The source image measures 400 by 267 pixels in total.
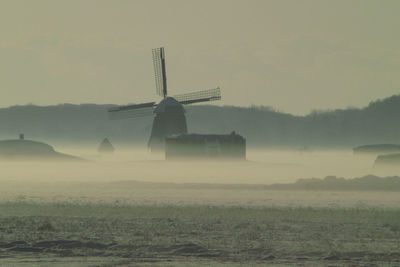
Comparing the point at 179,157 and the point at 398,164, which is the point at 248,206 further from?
the point at 179,157

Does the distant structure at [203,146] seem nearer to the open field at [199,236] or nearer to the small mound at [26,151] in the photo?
the small mound at [26,151]

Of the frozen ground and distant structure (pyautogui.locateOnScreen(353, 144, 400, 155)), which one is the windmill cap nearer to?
the frozen ground

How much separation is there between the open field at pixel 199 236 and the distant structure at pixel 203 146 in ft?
109

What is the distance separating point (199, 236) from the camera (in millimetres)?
26562

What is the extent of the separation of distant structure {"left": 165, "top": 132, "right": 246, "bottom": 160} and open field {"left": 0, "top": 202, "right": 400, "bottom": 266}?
1305 inches

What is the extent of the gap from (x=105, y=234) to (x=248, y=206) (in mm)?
13823

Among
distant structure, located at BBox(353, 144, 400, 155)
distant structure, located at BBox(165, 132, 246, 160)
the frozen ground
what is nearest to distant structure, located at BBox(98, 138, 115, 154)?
distant structure, located at BBox(353, 144, 400, 155)

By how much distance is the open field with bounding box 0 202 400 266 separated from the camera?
22.1 metres

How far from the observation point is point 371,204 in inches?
1607

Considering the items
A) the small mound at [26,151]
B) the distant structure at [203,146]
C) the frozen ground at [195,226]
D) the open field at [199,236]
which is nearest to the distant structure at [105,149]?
the small mound at [26,151]

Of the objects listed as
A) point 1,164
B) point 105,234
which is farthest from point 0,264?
point 1,164

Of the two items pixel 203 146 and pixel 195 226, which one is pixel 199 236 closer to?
pixel 195 226

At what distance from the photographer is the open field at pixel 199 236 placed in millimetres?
22109

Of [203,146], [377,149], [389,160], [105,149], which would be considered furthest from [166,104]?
[105,149]
